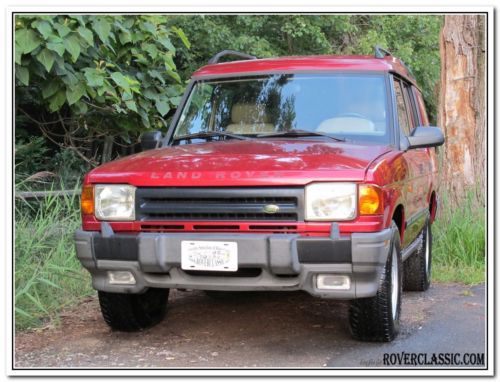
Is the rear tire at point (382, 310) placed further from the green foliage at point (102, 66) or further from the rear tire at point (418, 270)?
the green foliage at point (102, 66)

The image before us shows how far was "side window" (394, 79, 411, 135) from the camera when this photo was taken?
4.96m

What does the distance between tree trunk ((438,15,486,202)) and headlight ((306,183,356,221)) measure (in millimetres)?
5188

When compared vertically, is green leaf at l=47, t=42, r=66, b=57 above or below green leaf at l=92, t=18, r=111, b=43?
below

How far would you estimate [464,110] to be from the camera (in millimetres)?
8453

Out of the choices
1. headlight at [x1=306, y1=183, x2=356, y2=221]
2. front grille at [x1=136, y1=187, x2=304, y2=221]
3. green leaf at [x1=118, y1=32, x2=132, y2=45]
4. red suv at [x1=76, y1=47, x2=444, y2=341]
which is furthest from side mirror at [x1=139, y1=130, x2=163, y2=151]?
green leaf at [x1=118, y1=32, x2=132, y2=45]

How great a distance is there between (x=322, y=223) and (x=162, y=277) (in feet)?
Result: 3.32

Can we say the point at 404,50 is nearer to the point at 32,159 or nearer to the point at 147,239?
the point at 32,159

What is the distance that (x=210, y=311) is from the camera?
5.27 meters

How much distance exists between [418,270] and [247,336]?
7.04 ft

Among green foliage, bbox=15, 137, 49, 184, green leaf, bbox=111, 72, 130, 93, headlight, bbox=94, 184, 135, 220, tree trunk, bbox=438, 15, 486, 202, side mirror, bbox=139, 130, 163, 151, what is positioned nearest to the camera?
headlight, bbox=94, 184, 135, 220

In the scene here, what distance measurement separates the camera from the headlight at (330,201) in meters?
3.63

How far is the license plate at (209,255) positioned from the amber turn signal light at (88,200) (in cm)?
71

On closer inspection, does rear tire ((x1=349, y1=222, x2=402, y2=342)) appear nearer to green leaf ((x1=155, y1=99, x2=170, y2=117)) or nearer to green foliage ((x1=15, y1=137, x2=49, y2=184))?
green leaf ((x1=155, y1=99, x2=170, y2=117))
